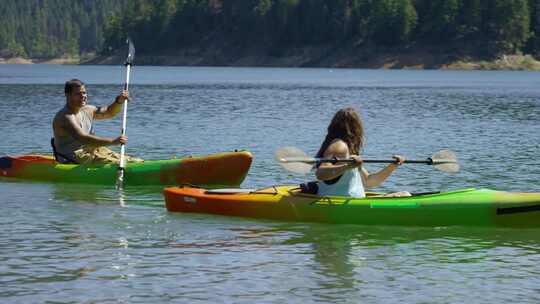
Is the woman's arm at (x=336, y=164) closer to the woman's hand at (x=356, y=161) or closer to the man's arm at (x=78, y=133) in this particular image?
the woman's hand at (x=356, y=161)

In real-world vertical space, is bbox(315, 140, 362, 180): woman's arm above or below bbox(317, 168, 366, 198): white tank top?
above

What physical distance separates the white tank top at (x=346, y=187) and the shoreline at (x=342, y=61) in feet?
410

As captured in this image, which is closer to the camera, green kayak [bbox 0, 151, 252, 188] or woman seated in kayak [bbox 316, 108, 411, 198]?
woman seated in kayak [bbox 316, 108, 411, 198]

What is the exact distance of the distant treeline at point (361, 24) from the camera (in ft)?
481

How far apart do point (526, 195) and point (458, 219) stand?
97 centimetres

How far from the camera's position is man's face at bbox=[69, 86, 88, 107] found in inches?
763

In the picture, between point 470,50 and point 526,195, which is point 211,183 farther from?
point 470,50

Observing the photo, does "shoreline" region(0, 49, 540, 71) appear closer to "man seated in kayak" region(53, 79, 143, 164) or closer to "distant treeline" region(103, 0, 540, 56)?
"distant treeline" region(103, 0, 540, 56)

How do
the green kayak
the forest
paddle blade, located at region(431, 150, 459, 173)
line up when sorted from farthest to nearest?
the forest < the green kayak < paddle blade, located at region(431, 150, 459, 173)

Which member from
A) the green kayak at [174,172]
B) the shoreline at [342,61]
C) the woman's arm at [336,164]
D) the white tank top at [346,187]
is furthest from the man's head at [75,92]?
the shoreline at [342,61]

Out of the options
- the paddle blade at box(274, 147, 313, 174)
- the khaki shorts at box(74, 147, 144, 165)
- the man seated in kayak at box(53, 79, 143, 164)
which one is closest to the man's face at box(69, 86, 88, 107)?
the man seated in kayak at box(53, 79, 143, 164)

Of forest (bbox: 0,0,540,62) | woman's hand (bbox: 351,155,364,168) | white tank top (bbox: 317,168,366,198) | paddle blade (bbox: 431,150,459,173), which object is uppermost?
woman's hand (bbox: 351,155,364,168)

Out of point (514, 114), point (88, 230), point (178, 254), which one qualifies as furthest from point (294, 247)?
point (514, 114)

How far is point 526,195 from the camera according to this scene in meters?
15.1
